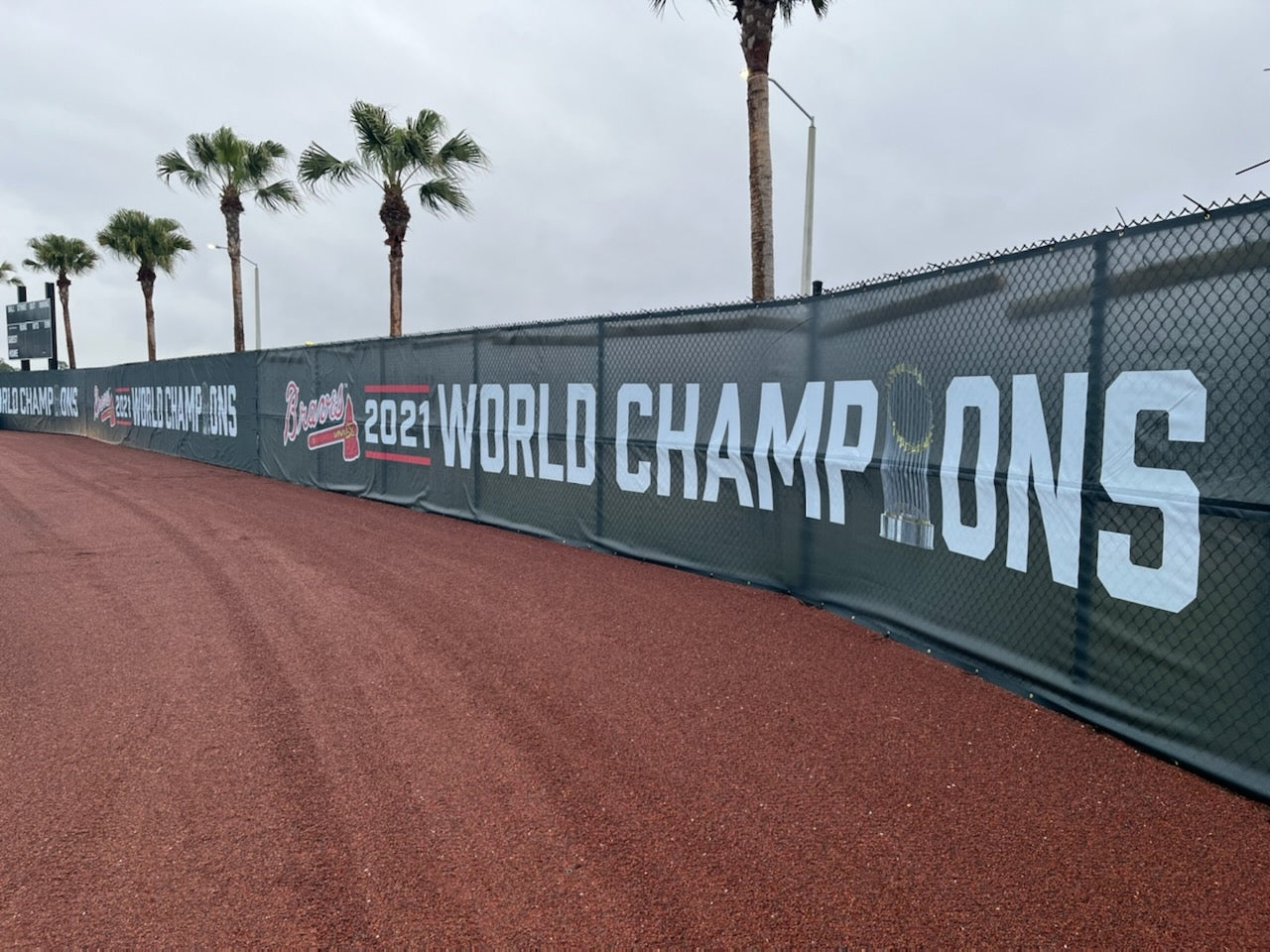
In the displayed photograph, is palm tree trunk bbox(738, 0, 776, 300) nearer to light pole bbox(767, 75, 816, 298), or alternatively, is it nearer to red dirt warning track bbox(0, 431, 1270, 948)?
light pole bbox(767, 75, 816, 298)

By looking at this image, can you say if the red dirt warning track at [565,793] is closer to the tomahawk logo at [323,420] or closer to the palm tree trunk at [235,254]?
the tomahawk logo at [323,420]

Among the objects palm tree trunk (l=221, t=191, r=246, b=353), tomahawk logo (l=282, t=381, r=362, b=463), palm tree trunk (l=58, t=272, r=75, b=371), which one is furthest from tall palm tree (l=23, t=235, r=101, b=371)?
tomahawk logo (l=282, t=381, r=362, b=463)

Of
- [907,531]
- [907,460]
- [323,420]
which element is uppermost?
[323,420]

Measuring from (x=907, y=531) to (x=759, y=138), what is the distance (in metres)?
7.33

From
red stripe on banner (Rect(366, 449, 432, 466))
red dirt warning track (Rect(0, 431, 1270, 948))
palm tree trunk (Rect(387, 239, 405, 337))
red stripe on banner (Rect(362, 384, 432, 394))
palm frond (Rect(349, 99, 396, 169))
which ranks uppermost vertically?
palm frond (Rect(349, 99, 396, 169))

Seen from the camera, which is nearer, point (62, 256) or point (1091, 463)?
Answer: point (1091, 463)

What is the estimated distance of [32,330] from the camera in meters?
34.7

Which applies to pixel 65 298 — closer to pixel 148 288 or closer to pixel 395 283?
pixel 148 288

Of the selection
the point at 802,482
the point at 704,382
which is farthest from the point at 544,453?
the point at 802,482

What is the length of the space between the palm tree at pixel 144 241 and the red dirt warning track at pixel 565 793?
3569 centimetres

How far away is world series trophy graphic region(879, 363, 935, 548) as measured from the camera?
502 centimetres

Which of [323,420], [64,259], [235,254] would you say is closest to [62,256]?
[64,259]

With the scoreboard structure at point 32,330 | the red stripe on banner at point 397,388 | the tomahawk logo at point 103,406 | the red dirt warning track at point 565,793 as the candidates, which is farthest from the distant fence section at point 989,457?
the scoreboard structure at point 32,330

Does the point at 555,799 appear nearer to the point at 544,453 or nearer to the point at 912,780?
the point at 912,780
